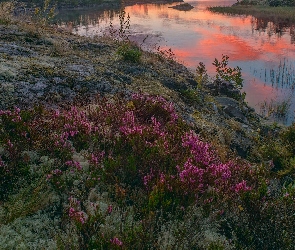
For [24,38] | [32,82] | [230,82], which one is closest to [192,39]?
[230,82]

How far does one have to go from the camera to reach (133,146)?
5.52 m

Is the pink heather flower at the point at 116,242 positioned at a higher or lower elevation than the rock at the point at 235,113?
higher

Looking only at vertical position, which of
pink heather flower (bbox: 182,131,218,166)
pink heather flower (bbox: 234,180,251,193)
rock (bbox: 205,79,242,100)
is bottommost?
rock (bbox: 205,79,242,100)

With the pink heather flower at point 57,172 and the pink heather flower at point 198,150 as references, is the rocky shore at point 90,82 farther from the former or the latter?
the pink heather flower at point 57,172

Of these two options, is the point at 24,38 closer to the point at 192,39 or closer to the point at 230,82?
the point at 230,82

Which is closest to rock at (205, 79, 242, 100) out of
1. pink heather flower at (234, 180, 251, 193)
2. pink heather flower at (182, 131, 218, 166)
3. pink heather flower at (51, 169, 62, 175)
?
pink heather flower at (182, 131, 218, 166)

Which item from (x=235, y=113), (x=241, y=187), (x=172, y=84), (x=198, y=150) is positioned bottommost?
(x=235, y=113)

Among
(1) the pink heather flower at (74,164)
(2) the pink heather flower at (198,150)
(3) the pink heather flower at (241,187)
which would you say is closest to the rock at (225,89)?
(2) the pink heather flower at (198,150)

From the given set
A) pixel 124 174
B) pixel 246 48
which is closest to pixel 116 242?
pixel 124 174

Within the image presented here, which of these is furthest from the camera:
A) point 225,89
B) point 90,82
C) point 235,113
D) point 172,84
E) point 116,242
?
point 225,89

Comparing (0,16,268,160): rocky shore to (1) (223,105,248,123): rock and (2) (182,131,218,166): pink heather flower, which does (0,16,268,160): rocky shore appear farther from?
(2) (182,131,218,166): pink heather flower

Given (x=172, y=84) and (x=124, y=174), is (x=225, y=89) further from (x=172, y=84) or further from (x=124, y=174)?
(x=124, y=174)

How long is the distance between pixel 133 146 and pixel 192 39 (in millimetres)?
27666

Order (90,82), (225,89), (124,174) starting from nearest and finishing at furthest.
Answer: (124,174), (90,82), (225,89)
